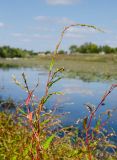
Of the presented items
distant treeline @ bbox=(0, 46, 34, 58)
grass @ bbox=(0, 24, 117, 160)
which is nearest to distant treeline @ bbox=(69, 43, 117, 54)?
distant treeline @ bbox=(0, 46, 34, 58)

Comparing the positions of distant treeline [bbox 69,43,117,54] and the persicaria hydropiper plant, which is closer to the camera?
the persicaria hydropiper plant

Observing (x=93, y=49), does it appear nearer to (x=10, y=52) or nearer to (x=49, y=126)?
(x=10, y=52)

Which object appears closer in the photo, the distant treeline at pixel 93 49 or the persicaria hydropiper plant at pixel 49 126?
the persicaria hydropiper plant at pixel 49 126

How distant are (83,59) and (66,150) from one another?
158ft

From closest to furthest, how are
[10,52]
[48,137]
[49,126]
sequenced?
[48,137] → [49,126] → [10,52]

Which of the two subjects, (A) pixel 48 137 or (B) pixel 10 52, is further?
(B) pixel 10 52

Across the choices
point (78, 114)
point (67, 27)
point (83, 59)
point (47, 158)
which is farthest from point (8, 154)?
point (83, 59)

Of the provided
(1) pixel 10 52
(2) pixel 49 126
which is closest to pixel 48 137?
(2) pixel 49 126

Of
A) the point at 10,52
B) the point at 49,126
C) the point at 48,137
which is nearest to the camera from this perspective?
the point at 48,137

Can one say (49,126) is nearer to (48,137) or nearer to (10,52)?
(48,137)

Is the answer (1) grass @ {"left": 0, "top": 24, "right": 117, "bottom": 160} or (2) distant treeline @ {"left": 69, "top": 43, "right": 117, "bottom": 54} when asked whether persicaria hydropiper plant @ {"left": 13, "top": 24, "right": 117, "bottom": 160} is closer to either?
(1) grass @ {"left": 0, "top": 24, "right": 117, "bottom": 160}

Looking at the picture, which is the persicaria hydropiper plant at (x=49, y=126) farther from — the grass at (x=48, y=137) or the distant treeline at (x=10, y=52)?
the distant treeline at (x=10, y=52)

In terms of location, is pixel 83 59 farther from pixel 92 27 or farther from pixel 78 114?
pixel 92 27

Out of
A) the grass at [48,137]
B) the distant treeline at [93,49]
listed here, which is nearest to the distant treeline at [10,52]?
the distant treeline at [93,49]
